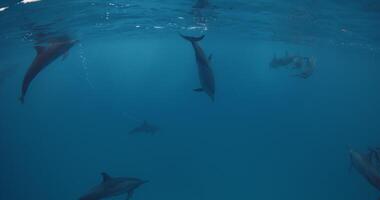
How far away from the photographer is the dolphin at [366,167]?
7.81 meters

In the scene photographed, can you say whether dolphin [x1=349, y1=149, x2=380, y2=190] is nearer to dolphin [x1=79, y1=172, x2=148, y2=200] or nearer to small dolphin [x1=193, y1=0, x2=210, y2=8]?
dolphin [x1=79, y1=172, x2=148, y2=200]

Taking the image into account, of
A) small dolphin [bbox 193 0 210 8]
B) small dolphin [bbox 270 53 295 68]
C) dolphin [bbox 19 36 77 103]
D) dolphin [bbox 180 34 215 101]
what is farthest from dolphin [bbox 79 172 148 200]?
small dolphin [bbox 193 0 210 8]

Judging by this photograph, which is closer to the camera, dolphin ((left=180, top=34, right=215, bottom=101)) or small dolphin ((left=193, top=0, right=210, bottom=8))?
dolphin ((left=180, top=34, right=215, bottom=101))

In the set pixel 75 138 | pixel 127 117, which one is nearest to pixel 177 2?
pixel 75 138

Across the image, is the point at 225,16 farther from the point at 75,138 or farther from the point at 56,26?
the point at 75,138

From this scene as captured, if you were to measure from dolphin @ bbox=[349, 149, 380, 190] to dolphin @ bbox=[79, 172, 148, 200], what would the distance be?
19.3ft

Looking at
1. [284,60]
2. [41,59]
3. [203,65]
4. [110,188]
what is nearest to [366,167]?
[203,65]

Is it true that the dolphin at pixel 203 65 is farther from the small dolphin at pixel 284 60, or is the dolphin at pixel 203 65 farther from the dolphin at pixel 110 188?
the small dolphin at pixel 284 60

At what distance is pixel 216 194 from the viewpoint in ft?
102

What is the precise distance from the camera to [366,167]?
8227 millimetres

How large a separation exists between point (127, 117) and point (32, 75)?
92.8 metres

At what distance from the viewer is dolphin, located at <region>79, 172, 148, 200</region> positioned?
10109 millimetres

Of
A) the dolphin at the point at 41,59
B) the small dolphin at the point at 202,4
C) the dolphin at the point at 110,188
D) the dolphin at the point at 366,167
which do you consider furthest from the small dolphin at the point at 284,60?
the dolphin at the point at 41,59

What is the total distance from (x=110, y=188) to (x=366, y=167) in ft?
21.8
